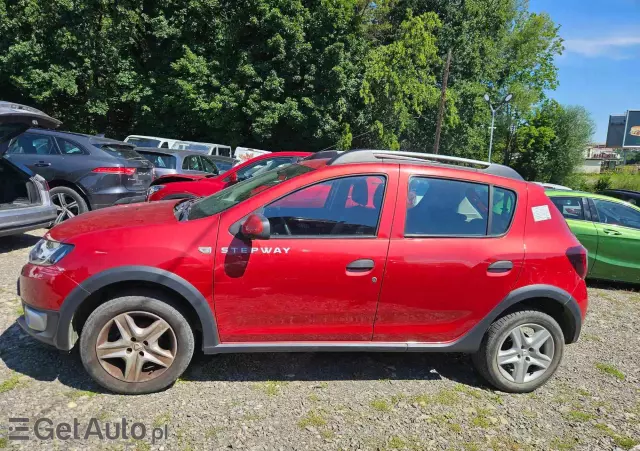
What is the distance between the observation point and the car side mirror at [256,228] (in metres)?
2.71

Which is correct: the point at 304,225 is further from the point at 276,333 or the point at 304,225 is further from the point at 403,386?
the point at 403,386

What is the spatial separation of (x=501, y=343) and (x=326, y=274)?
4.99 feet

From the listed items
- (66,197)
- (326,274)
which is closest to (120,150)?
(66,197)

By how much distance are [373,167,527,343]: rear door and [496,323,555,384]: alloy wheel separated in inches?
15.3

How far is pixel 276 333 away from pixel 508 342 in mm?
1831

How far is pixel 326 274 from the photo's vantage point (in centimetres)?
286

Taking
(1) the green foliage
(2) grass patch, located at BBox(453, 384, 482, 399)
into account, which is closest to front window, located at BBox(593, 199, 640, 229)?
(2) grass patch, located at BBox(453, 384, 482, 399)

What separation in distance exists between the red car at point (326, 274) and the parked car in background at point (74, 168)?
168 inches

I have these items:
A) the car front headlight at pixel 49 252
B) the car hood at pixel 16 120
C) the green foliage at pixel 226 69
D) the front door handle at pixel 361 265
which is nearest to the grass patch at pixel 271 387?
the front door handle at pixel 361 265

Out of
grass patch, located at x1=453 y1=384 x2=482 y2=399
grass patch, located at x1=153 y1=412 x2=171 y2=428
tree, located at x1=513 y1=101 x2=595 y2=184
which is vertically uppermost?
tree, located at x1=513 y1=101 x2=595 y2=184

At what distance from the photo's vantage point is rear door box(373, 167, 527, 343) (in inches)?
117

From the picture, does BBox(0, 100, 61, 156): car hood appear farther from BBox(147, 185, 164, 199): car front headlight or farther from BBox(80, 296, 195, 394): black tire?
BBox(80, 296, 195, 394): black tire

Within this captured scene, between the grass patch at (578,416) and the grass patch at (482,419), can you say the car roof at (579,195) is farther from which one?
the grass patch at (482,419)

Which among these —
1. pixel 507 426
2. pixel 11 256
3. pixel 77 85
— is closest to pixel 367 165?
pixel 507 426
